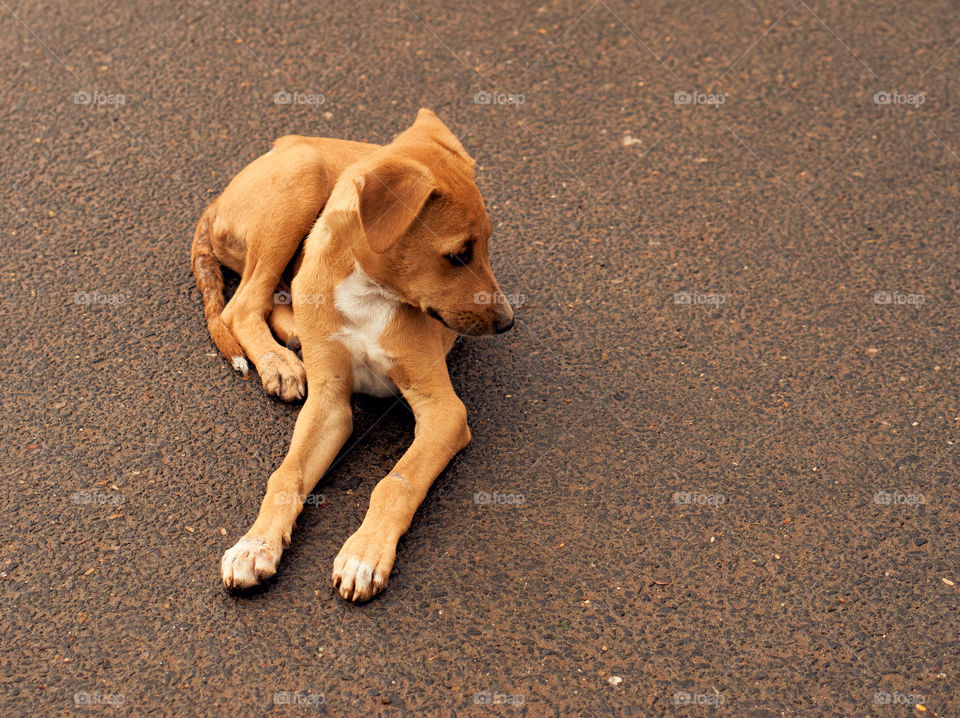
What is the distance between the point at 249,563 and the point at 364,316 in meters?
1.10

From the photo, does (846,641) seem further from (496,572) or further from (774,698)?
(496,572)

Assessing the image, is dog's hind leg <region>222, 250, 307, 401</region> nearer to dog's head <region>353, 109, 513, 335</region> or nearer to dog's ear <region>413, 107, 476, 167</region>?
dog's head <region>353, 109, 513, 335</region>

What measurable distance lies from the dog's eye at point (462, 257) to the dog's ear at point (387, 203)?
9.6 inches

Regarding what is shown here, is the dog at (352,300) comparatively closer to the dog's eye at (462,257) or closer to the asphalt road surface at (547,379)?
the dog's eye at (462,257)

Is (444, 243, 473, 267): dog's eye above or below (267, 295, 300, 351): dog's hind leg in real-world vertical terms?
above

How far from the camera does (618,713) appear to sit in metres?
3.19

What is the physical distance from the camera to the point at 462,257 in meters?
3.63

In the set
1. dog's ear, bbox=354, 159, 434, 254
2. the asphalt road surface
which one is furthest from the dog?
the asphalt road surface

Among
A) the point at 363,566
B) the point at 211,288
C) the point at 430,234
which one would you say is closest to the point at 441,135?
the point at 430,234

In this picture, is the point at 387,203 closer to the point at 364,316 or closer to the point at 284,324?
the point at 364,316

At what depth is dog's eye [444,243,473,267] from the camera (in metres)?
3.60

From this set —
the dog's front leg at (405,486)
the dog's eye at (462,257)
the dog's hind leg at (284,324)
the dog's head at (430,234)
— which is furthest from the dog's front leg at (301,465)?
the dog's eye at (462,257)

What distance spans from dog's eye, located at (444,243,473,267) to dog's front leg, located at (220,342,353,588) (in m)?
0.70

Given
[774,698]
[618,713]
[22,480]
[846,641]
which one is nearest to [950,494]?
[846,641]
